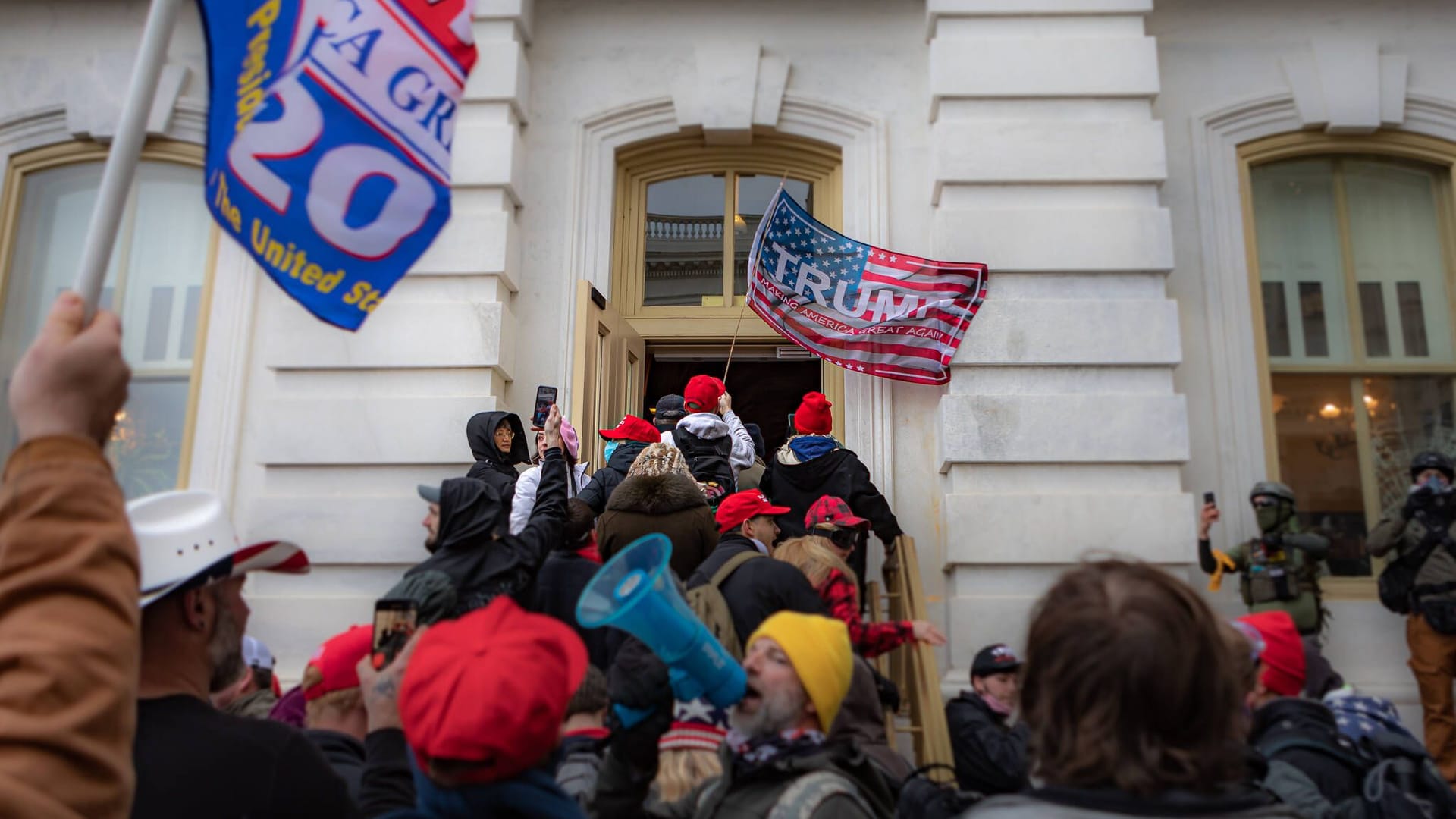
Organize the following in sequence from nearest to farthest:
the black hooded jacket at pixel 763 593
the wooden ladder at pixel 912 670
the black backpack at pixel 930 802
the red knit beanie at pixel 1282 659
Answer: the black backpack at pixel 930 802, the red knit beanie at pixel 1282 659, the black hooded jacket at pixel 763 593, the wooden ladder at pixel 912 670

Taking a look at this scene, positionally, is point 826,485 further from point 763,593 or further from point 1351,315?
point 1351,315

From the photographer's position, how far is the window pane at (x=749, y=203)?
9148mm

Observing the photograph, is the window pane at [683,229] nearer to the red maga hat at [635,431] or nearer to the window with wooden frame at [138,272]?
the red maga hat at [635,431]

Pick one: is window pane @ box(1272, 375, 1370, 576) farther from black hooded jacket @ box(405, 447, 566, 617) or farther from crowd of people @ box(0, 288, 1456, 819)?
black hooded jacket @ box(405, 447, 566, 617)

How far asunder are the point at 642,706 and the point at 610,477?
3507 millimetres

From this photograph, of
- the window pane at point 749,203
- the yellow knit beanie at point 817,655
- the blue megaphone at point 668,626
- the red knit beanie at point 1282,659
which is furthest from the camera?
the window pane at point 749,203

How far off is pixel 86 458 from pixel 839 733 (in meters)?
2.79

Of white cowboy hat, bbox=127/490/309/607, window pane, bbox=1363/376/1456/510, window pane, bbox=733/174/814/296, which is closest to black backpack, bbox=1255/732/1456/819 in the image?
white cowboy hat, bbox=127/490/309/607

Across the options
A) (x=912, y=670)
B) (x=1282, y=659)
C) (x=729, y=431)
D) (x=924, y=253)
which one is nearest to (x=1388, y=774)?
(x=1282, y=659)

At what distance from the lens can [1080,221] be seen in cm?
765

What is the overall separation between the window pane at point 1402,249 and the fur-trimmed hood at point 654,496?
625 cm

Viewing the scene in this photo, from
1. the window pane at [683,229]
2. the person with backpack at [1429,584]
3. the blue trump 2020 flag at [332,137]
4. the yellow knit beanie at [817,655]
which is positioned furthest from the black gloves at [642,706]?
the window pane at [683,229]

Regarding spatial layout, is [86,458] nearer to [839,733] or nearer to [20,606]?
[20,606]

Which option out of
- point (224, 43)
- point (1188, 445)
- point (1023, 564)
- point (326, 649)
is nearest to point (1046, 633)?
point (326, 649)
